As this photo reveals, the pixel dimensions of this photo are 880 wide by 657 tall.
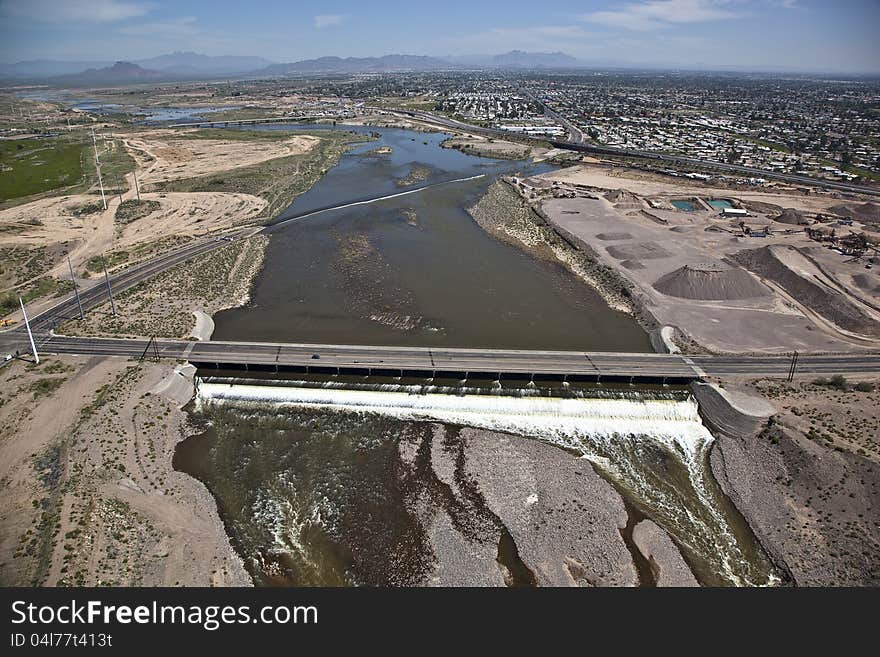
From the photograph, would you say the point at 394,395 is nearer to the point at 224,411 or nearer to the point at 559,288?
the point at 224,411

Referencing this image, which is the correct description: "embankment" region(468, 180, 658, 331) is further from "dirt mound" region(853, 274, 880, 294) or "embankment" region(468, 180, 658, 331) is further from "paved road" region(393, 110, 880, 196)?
"paved road" region(393, 110, 880, 196)

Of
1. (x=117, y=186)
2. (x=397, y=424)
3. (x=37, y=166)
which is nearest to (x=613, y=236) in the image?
(x=397, y=424)

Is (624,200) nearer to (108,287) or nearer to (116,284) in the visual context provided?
(116,284)

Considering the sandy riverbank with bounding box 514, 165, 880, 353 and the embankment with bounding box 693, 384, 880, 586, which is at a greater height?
the sandy riverbank with bounding box 514, 165, 880, 353

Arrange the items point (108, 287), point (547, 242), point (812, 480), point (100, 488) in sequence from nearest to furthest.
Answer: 1. point (100, 488)
2. point (812, 480)
3. point (108, 287)
4. point (547, 242)

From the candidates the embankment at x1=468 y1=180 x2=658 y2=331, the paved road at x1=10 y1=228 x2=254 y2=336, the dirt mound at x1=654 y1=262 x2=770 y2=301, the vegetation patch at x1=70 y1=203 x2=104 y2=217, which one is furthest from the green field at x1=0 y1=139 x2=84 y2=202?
the dirt mound at x1=654 y1=262 x2=770 y2=301

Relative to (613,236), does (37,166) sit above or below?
above
